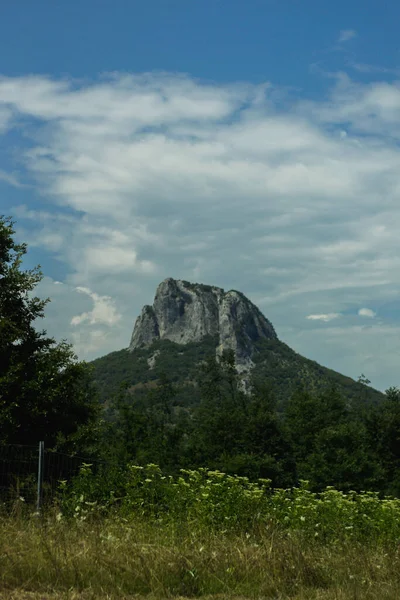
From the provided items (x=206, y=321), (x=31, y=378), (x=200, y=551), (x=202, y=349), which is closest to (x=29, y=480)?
(x=200, y=551)

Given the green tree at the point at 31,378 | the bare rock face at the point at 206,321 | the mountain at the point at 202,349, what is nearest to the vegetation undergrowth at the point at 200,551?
the green tree at the point at 31,378

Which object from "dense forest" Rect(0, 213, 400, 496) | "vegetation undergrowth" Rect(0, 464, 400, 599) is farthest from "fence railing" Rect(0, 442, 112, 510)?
"dense forest" Rect(0, 213, 400, 496)

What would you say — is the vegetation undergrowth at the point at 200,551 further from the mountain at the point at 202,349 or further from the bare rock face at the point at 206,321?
the bare rock face at the point at 206,321

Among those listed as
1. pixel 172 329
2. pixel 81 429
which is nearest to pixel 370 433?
pixel 81 429

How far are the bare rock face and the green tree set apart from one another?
151234 millimetres

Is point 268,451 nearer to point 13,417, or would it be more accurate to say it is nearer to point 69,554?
point 13,417

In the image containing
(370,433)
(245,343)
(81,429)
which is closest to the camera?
(81,429)

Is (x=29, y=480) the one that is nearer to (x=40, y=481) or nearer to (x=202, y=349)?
(x=40, y=481)

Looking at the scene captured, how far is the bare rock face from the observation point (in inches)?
6944

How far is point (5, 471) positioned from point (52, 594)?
6058 millimetres

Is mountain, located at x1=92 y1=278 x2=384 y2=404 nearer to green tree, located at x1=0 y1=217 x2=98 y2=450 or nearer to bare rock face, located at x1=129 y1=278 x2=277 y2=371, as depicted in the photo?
bare rock face, located at x1=129 y1=278 x2=277 y2=371

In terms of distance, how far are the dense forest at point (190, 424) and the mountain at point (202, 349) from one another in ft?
169

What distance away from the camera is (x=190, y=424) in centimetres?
6331

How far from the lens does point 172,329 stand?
7480 inches
